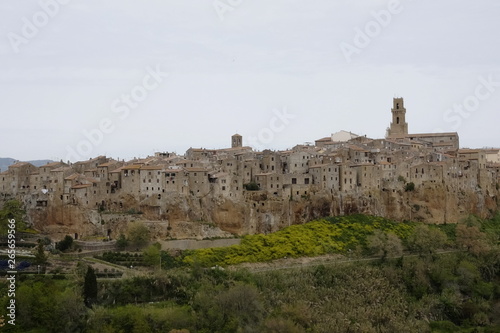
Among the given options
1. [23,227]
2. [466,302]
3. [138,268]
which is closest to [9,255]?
[23,227]

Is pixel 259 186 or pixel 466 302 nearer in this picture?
pixel 466 302

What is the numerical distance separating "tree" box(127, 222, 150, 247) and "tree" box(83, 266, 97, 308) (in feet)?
19.0

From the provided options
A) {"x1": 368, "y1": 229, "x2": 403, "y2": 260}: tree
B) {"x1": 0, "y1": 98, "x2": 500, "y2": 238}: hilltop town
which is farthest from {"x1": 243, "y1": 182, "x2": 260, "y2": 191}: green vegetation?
{"x1": 368, "y1": 229, "x2": 403, "y2": 260}: tree

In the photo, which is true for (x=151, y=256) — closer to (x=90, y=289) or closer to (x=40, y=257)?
(x=90, y=289)

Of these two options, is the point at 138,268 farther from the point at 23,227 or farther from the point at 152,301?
the point at 23,227

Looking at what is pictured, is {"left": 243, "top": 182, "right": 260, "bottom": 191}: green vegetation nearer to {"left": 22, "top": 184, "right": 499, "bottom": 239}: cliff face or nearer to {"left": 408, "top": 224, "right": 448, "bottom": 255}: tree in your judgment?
{"left": 22, "top": 184, "right": 499, "bottom": 239}: cliff face

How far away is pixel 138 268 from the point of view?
152 feet

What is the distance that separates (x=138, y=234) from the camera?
47.8 meters

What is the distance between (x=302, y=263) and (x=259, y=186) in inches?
279

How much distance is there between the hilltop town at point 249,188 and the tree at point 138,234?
1.20 m

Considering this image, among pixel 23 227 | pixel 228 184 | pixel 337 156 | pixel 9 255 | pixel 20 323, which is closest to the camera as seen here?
pixel 20 323

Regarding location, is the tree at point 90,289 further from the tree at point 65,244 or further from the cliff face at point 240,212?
the cliff face at point 240,212

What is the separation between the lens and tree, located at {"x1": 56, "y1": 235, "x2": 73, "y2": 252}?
1844 inches

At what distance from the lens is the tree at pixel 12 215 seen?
48500mm
